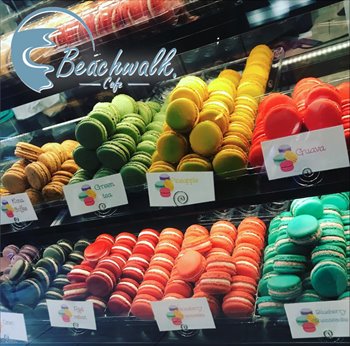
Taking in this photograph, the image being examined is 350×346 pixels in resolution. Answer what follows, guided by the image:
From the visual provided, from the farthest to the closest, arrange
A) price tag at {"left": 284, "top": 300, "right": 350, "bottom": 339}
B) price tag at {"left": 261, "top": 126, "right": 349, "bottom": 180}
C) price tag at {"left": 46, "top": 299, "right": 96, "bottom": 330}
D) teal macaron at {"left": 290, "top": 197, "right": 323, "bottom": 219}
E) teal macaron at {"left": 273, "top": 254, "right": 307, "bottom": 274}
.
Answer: price tag at {"left": 46, "top": 299, "right": 96, "bottom": 330} → teal macaron at {"left": 290, "top": 197, "right": 323, "bottom": 219} → teal macaron at {"left": 273, "top": 254, "right": 307, "bottom": 274} → price tag at {"left": 284, "top": 300, "right": 350, "bottom": 339} → price tag at {"left": 261, "top": 126, "right": 349, "bottom": 180}

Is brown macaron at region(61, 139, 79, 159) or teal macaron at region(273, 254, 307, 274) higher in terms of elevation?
brown macaron at region(61, 139, 79, 159)

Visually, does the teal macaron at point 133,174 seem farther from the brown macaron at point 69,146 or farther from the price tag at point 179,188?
the brown macaron at point 69,146

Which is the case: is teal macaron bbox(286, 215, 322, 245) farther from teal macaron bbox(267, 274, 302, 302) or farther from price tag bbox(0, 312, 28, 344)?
price tag bbox(0, 312, 28, 344)

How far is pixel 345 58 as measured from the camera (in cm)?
147

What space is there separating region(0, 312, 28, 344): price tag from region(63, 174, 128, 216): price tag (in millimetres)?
462

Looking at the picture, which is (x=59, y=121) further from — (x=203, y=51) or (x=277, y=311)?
(x=277, y=311)

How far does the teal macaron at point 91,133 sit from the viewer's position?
1307 mm

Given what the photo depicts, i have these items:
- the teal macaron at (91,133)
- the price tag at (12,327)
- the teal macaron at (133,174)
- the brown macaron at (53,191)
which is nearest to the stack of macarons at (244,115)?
the teal macaron at (133,174)

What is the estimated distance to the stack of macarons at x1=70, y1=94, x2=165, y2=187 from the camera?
1301 millimetres

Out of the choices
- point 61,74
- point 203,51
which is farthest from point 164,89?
point 61,74

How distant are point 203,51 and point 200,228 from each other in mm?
563

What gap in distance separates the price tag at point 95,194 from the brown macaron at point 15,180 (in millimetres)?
200

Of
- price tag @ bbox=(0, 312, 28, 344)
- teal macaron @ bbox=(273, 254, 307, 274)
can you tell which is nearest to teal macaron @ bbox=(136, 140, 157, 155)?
teal macaron @ bbox=(273, 254, 307, 274)

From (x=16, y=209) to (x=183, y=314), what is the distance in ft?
1.97
